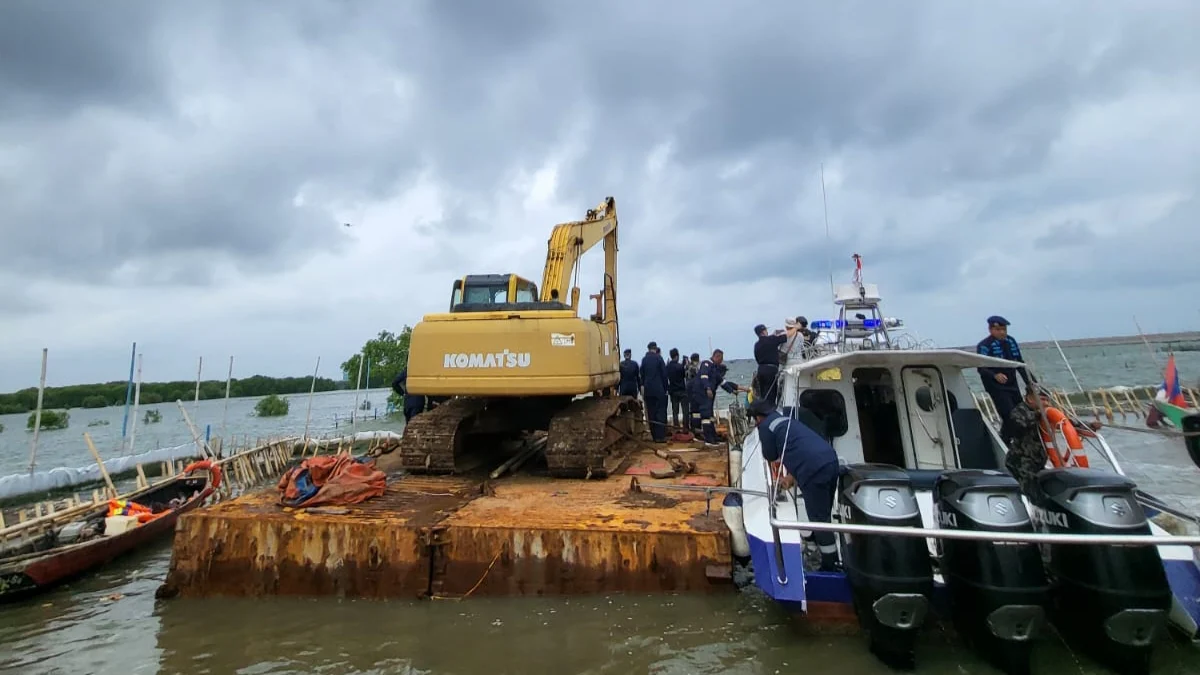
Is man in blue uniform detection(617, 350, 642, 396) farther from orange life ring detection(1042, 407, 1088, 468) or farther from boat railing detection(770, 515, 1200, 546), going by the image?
boat railing detection(770, 515, 1200, 546)

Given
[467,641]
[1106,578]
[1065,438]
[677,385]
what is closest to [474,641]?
[467,641]

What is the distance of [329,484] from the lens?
19.8 feet

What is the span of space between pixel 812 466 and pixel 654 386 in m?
6.95

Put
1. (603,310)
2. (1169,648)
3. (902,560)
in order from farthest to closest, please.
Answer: (603,310) < (1169,648) < (902,560)

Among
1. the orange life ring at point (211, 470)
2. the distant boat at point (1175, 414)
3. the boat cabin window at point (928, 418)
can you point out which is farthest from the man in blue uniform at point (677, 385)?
the orange life ring at point (211, 470)

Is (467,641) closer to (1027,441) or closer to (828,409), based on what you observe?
(828,409)

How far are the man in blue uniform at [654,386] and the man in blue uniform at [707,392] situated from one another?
2.02ft

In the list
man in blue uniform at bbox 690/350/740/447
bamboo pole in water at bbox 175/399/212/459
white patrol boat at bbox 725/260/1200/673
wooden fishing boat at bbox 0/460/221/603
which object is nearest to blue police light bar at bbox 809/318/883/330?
man in blue uniform at bbox 690/350/740/447

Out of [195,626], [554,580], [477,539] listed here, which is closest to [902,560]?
[554,580]

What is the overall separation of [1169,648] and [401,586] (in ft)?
18.1

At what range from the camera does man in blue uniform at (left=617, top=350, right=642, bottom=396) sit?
11961 millimetres

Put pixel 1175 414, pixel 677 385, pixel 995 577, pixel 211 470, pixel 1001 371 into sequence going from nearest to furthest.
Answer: pixel 995 577, pixel 1001 371, pixel 1175 414, pixel 211 470, pixel 677 385

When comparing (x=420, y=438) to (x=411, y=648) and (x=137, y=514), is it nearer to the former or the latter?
(x=411, y=648)

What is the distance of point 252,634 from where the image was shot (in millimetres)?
4703
